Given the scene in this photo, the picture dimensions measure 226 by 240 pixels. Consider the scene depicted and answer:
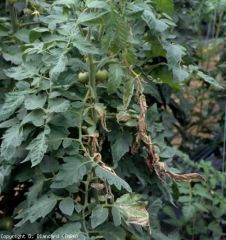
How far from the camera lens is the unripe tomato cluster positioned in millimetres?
1414

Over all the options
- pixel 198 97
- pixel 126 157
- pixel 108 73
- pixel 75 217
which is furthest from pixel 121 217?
pixel 198 97

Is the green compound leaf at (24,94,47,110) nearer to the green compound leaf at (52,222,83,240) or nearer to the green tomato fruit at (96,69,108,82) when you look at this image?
the green tomato fruit at (96,69,108,82)

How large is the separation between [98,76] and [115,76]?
0.12 m

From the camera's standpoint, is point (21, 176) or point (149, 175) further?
point (149, 175)

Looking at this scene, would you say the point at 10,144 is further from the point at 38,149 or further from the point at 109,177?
the point at 109,177

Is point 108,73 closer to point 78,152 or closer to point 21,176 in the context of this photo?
point 78,152

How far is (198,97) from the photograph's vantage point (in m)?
3.01

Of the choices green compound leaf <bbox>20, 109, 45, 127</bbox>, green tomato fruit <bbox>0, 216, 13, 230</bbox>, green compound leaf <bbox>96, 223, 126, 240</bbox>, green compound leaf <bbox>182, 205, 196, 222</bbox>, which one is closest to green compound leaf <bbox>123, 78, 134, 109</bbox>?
green compound leaf <bbox>20, 109, 45, 127</bbox>

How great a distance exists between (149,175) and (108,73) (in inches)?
13.5

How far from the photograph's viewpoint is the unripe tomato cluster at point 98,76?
4.64ft

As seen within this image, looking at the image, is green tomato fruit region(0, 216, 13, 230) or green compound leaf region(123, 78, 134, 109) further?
green tomato fruit region(0, 216, 13, 230)

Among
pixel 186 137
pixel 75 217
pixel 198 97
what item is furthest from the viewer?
pixel 198 97

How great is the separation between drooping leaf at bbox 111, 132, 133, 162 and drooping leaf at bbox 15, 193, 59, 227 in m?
0.20

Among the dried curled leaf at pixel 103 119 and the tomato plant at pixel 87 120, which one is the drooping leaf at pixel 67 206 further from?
the dried curled leaf at pixel 103 119
